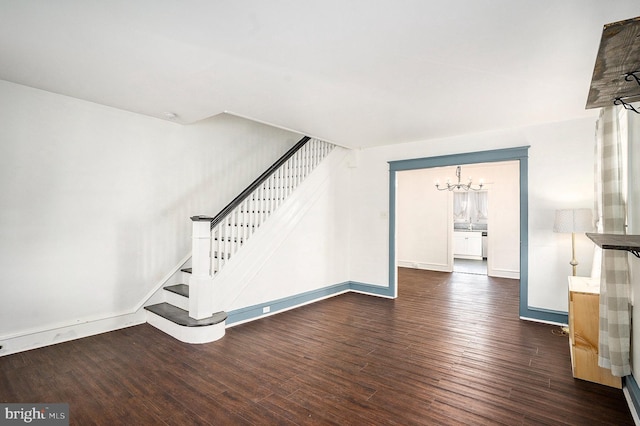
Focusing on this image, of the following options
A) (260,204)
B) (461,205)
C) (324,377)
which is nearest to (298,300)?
(260,204)

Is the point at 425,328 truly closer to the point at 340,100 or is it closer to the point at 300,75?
the point at 340,100

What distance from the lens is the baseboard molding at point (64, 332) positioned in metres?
3.25

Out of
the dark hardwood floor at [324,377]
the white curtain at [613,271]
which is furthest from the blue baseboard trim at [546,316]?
the white curtain at [613,271]

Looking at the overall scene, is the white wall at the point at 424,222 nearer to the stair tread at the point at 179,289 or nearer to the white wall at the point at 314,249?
the white wall at the point at 314,249

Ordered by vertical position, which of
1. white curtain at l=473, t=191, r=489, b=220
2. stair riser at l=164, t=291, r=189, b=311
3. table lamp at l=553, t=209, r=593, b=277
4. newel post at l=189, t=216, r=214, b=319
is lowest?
stair riser at l=164, t=291, r=189, b=311

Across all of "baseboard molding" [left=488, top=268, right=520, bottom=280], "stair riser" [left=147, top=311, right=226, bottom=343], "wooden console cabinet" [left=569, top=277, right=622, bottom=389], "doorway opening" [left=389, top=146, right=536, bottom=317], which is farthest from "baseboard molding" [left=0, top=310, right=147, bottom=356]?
"baseboard molding" [left=488, top=268, right=520, bottom=280]

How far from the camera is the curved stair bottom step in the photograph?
354 cm

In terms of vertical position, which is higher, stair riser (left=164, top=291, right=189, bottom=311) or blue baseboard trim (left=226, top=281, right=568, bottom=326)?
stair riser (left=164, top=291, right=189, bottom=311)

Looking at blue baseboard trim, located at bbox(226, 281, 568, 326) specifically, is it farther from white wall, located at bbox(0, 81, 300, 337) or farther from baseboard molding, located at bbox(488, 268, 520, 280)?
baseboard molding, located at bbox(488, 268, 520, 280)

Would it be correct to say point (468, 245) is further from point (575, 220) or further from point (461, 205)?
point (575, 220)

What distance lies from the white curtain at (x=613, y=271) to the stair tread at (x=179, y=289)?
14.1 ft

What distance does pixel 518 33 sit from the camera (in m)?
2.19

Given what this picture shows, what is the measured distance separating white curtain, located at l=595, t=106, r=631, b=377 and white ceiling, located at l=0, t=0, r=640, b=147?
0.71 m

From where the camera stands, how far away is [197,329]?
353cm
